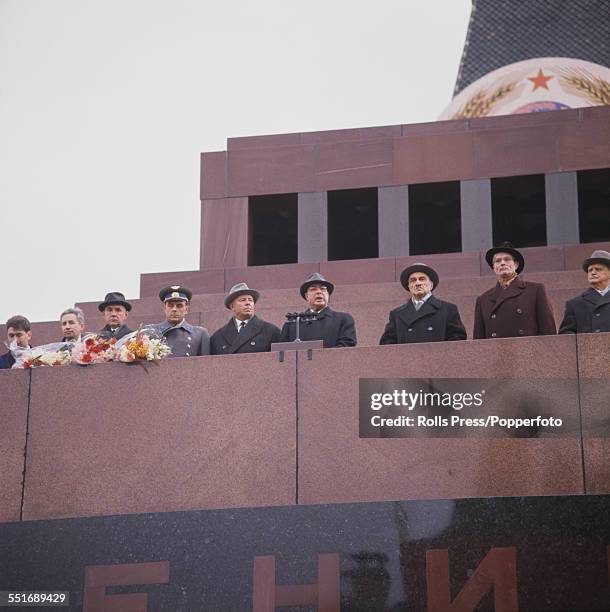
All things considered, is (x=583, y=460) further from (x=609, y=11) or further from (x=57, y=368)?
(x=609, y=11)

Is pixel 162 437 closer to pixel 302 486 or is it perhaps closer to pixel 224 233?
pixel 302 486

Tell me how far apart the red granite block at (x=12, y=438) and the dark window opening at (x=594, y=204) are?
34.6 feet

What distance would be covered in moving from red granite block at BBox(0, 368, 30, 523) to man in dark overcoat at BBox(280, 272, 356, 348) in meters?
2.49

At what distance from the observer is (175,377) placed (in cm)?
1201

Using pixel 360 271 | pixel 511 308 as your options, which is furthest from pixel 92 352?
pixel 360 271

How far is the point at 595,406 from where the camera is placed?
11.0 m

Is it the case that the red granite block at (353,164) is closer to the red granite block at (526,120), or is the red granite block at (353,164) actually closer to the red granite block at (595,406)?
A: the red granite block at (526,120)

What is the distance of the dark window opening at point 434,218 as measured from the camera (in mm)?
20781

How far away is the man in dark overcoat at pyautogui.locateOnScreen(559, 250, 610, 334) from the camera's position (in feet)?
38.5

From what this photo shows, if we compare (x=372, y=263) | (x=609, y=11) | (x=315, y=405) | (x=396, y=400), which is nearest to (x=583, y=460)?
(x=396, y=400)

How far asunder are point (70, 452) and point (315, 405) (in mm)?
2329

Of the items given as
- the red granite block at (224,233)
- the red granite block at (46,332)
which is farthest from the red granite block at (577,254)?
the red granite block at (46,332)

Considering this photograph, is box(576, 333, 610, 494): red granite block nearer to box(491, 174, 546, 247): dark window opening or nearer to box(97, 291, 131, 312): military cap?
box(97, 291, 131, 312): military cap

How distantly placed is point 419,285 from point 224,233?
8.95 metres
